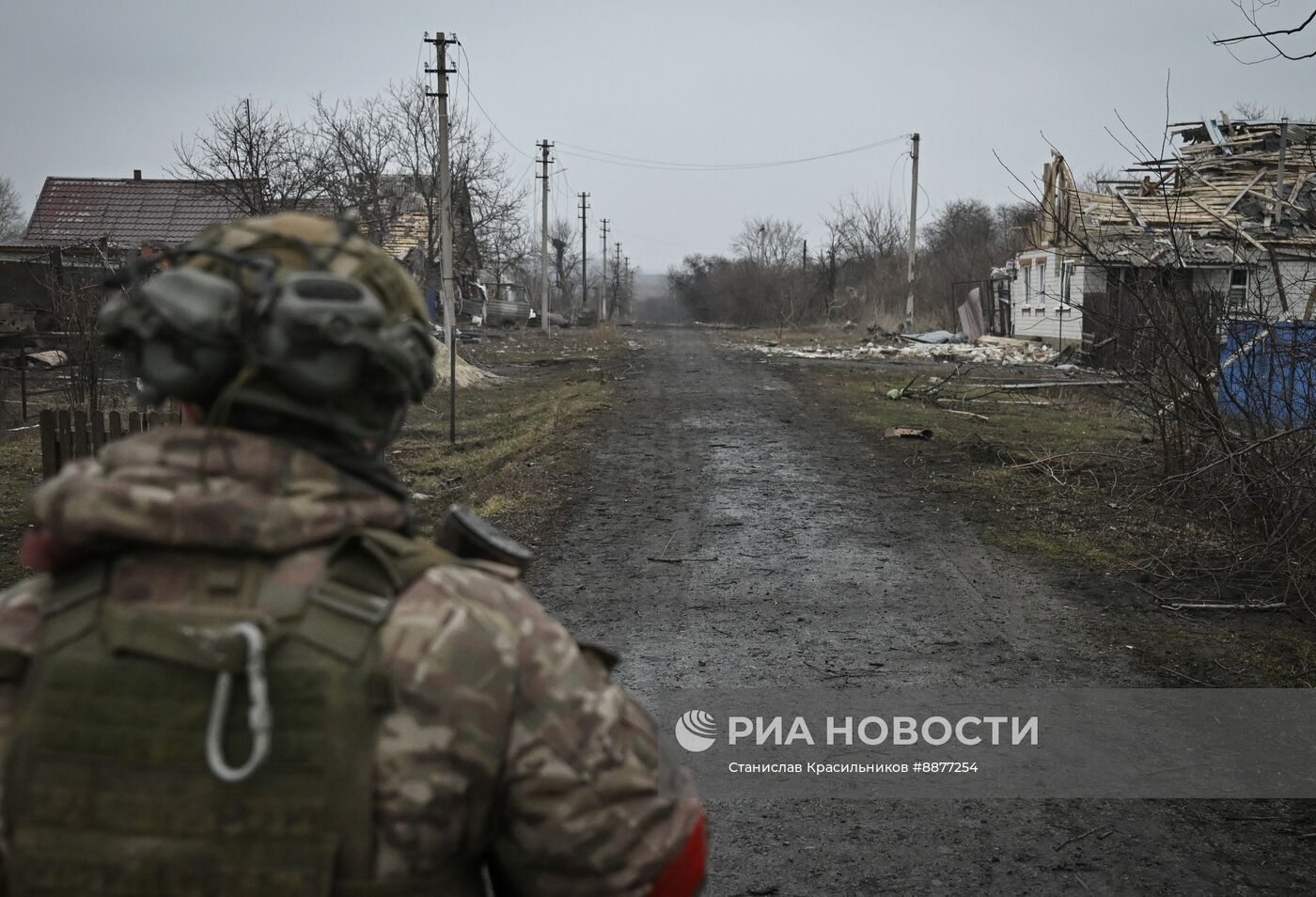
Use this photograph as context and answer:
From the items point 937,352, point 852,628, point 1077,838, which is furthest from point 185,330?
point 937,352

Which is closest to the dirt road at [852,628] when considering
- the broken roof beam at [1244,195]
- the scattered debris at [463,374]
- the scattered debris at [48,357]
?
the scattered debris at [463,374]

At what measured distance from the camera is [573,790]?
1.41 m

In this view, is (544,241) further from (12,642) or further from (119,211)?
(12,642)

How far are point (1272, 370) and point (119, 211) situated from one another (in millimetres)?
29018

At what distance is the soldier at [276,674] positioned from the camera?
4.30 ft

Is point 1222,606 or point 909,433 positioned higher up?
point 909,433

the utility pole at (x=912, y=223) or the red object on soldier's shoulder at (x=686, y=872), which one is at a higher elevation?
the utility pole at (x=912, y=223)

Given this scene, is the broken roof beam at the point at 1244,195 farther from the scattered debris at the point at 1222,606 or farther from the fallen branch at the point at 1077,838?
the fallen branch at the point at 1077,838

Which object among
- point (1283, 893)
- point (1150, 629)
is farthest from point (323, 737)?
point (1150, 629)

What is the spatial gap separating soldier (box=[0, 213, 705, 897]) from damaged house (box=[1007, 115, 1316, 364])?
254 inches

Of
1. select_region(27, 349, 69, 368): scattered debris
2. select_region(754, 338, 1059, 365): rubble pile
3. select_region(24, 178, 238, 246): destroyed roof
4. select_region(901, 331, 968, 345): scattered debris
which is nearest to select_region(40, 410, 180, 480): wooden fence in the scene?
select_region(27, 349, 69, 368): scattered debris

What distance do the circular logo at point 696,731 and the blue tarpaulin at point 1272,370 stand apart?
4.01 metres

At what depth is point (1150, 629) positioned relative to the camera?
19.4ft

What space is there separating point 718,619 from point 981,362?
20106 mm
